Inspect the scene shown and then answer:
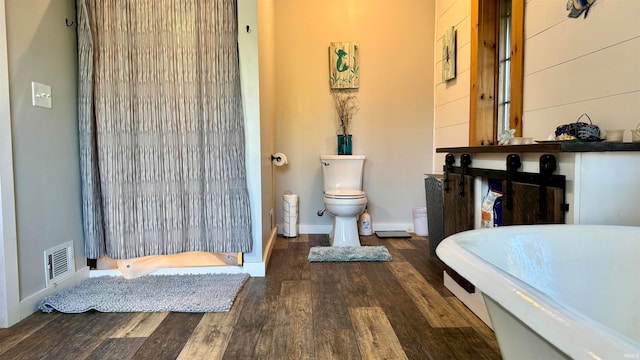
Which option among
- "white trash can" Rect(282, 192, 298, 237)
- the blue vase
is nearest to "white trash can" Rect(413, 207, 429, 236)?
the blue vase

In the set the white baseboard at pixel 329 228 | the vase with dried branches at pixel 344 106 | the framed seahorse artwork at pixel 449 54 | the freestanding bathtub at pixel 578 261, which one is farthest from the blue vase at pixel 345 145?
the freestanding bathtub at pixel 578 261

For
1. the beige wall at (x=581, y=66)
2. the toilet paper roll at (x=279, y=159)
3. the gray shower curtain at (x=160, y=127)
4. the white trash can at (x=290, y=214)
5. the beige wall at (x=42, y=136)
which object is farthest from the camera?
the white trash can at (x=290, y=214)

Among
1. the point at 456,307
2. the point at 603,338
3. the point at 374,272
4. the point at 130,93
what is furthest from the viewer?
the point at 374,272

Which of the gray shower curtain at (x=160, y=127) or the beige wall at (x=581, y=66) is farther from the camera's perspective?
the gray shower curtain at (x=160, y=127)

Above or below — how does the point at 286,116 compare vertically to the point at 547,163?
above

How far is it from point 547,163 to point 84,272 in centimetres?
252

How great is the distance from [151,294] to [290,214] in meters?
1.58

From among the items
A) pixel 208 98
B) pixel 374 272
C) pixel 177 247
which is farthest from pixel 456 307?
pixel 208 98

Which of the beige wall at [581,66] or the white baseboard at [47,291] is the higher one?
the beige wall at [581,66]

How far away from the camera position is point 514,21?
6.84ft

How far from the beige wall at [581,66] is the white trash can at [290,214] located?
79.7 inches

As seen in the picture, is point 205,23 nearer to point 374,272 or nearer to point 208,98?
point 208,98

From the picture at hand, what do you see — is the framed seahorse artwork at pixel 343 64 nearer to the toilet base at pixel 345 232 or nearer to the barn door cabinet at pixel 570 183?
the toilet base at pixel 345 232

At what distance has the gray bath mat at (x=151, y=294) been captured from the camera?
175cm
